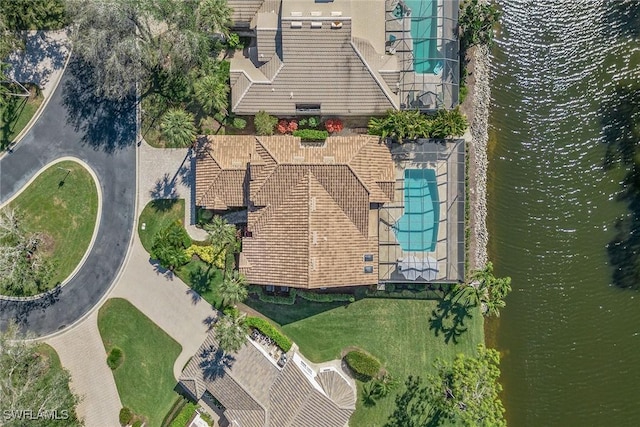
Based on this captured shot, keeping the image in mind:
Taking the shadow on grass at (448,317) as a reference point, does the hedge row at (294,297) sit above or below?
above

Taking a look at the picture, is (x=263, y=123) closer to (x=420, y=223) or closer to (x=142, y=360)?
(x=420, y=223)

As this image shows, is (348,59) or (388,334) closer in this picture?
(348,59)

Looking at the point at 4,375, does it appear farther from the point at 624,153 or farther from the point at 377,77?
the point at 624,153

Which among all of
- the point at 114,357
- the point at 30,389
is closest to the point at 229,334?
the point at 114,357

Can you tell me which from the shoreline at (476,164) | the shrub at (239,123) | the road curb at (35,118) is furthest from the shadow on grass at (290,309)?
the road curb at (35,118)

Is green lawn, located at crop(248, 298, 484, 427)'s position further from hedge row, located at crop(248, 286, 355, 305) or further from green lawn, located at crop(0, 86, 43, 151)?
green lawn, located at crop(0, 86, 43, 151)

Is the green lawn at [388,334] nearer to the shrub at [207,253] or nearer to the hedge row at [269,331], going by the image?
the hedge row at [269,331]
